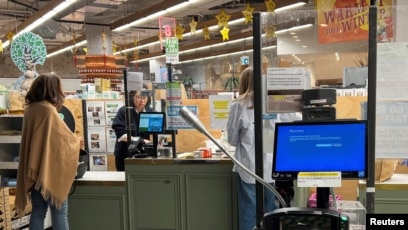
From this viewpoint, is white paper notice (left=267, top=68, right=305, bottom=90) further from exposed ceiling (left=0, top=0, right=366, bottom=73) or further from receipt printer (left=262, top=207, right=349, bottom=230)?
exposed ceiling (left=0, top=0, right=366, bottom=73)

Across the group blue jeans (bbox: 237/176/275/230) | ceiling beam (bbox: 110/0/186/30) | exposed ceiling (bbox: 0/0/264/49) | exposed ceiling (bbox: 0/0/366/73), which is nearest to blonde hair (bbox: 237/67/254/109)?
blue jeans (bbox: 237/176/275/230)

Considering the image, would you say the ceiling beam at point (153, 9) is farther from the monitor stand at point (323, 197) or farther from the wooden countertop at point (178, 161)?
the monitor stand at point (323, 197)

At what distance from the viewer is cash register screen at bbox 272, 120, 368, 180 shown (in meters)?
1.43

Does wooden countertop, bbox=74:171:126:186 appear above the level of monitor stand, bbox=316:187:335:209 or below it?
below

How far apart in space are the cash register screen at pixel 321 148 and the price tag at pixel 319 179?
0.02 metres

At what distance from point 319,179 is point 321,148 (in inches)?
4.6

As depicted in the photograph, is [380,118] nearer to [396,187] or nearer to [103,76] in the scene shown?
[396,187]

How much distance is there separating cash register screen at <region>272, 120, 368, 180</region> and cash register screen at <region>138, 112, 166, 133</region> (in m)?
1.98

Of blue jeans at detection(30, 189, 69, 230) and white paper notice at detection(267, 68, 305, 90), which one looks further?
blue jeans at detection(30, 189, 69, 230)

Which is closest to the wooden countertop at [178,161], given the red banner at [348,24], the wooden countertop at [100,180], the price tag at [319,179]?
the wooden countertop at [100,180]

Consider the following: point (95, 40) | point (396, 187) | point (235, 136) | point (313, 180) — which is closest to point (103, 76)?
point (95, 40)

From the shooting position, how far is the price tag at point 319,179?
1416mm

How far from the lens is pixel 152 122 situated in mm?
3385

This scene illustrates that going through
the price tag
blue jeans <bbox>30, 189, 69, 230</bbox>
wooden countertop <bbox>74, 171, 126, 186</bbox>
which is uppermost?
the price tag
